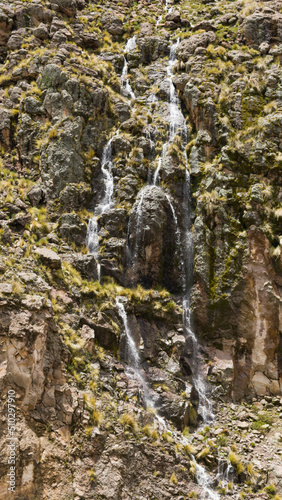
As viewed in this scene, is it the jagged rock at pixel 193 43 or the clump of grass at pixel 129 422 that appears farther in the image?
the jagged rock at pixel 193 43

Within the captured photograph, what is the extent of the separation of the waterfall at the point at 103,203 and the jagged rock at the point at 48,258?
3044 millimetres

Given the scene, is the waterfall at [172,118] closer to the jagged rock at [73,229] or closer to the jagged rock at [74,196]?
the jagged rock at [74,196]

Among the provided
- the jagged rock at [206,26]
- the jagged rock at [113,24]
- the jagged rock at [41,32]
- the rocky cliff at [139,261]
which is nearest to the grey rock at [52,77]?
the rocky cliff at [139,261]

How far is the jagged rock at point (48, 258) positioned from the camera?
46.5 feet

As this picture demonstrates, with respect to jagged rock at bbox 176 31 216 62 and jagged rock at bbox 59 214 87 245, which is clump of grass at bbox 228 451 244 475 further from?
jagged rock at bbox 176 31 216 62

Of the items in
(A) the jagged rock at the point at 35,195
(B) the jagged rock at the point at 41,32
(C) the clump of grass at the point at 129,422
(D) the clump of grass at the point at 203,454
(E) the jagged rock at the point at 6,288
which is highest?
(B) the jagged rock at the point at 41,32

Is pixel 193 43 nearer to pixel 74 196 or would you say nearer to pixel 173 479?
pixel 74 196

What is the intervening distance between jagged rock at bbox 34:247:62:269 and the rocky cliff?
0.05m

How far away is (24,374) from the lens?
393 inches

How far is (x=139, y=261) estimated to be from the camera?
1809cm

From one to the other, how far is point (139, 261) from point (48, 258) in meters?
5.19

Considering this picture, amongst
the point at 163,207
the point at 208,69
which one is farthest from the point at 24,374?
the point at 208,69

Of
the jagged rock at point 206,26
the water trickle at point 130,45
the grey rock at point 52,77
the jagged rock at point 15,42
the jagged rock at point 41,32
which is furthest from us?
the water trickle at point 130,45

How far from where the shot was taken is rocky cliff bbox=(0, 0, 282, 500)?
10.7m
